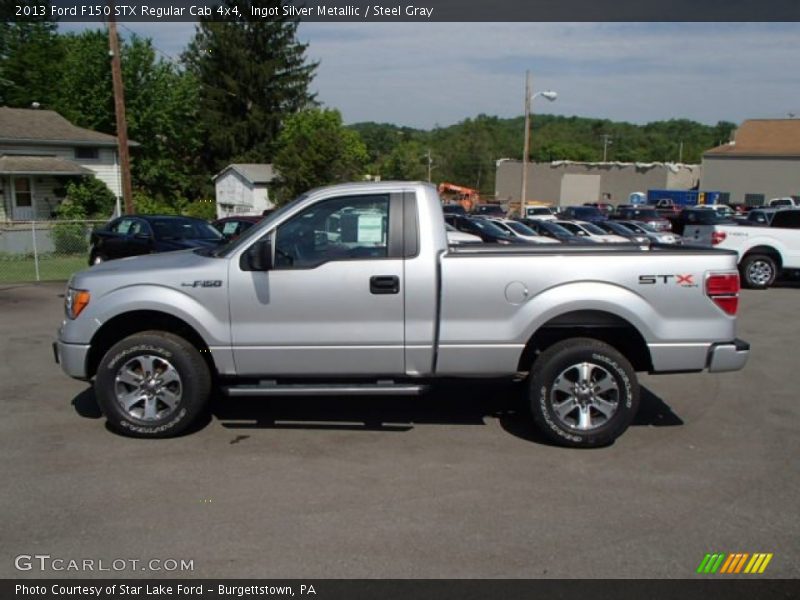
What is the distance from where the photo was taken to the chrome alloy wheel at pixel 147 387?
17.9ft

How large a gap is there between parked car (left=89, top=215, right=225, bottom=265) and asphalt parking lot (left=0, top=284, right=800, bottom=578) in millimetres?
7624

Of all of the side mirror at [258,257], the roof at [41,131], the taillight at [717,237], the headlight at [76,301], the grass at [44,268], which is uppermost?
the roof at [41,131]

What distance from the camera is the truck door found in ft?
17.4

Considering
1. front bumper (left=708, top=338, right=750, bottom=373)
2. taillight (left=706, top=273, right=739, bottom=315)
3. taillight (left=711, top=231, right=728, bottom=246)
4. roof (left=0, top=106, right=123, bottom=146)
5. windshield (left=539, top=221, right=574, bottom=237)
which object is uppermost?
roof (left=0, top=106, right=123, bottom=146)

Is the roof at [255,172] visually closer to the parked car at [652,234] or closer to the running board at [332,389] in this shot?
the parked car at [652,234]

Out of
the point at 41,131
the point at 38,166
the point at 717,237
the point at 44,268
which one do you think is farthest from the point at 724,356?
the point at 41,131

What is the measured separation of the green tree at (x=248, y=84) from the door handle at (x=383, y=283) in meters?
50.0

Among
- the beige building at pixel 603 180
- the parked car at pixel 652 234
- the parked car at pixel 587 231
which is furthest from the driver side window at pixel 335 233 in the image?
the beige building at pixel 603 180

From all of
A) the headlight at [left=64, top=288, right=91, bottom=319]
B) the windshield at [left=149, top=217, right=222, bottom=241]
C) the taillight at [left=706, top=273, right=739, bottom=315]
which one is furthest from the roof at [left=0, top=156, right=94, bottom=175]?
the taillight at [left=706, top=273, right=739, bottom=315]

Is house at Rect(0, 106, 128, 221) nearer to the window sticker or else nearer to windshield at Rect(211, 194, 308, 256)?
windshield at Rect(211, 194, 308, 256)

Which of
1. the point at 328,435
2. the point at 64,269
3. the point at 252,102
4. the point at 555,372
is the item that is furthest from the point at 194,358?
the point at 252,102

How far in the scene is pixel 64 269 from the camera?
1856 cm

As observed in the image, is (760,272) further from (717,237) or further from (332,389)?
(332,389)

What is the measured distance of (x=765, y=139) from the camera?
226 ft
